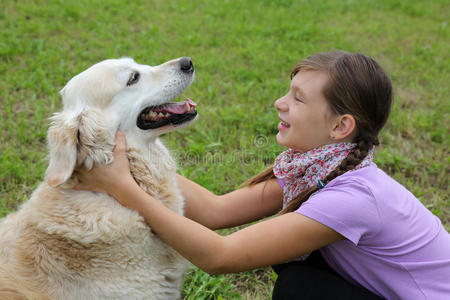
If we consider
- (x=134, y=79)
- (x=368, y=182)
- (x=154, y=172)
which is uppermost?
(x=134, y=79)

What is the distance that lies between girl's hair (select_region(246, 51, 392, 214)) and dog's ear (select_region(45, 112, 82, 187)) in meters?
1.05

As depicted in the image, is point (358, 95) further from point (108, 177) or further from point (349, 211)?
point (108, 177)

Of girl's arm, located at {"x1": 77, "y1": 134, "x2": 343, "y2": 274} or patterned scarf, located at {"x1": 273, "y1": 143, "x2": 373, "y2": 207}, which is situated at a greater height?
patterned scarf, located at {"x1": 273, "y1": 143, "x2": 373, "y2": 207}

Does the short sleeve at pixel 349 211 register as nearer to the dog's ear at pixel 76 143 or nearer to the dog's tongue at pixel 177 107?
the dog's tongue at pixel 177 107

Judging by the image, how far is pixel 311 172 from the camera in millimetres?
1793

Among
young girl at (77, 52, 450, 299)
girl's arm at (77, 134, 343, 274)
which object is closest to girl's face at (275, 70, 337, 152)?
young girl at (77, 52, 450, 299)

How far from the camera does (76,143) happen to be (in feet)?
5.49

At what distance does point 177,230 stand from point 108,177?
393mm

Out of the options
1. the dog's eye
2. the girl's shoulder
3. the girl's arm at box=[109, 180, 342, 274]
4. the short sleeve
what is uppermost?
the dog's eye

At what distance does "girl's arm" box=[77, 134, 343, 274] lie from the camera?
1592 millimetres

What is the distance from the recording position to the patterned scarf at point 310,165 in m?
1.72

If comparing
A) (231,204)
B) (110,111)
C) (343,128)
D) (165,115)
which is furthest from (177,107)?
(343,128)

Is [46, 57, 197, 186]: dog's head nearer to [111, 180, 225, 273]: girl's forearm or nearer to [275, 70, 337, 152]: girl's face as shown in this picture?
[111, 180, 225, 273]: girl's forearm

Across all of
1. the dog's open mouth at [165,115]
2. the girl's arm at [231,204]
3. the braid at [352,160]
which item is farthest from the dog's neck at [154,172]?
the braid at [352,160]
